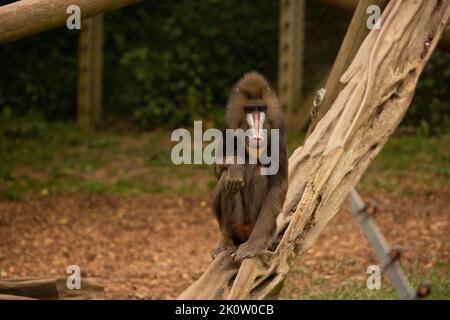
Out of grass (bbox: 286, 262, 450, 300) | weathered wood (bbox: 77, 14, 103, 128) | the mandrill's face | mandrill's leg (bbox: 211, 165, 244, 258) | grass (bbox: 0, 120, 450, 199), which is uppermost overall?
weathered wood (bbox: 77, 14, 103, 128)

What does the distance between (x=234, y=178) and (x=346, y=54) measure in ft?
5.33

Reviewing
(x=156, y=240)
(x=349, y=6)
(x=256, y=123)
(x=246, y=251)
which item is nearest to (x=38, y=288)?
(x=246, y=251)

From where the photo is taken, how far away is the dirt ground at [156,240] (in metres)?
7.43

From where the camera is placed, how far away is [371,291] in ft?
21.9

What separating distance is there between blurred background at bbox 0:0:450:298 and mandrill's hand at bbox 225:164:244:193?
80.4 inches

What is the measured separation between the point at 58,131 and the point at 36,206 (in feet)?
9.03

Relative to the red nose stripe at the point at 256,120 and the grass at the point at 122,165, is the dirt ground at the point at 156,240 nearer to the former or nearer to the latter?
the grass at the point at 122,165

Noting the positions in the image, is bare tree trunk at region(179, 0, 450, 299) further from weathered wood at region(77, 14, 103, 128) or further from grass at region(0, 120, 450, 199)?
weathered wood at region(77, 14, 103, 128)

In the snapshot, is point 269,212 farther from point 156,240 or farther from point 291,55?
point 291,55

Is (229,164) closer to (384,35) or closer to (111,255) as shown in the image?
(384,35)

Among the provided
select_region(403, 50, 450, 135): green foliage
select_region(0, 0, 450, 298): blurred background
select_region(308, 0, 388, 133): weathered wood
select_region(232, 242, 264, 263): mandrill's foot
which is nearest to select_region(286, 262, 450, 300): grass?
select_region(0, 0, 450, 298): blurred background

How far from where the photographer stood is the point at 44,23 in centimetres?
480

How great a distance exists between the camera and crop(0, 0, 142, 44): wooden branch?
4699 millimetres
